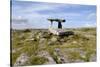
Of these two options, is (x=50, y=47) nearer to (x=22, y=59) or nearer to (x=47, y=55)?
(x=47, y=55)

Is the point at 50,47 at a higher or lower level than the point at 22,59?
higher

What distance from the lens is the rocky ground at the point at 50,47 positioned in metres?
1.99

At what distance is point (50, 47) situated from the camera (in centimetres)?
210

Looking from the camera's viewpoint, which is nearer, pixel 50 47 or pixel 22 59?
pixel 22 59

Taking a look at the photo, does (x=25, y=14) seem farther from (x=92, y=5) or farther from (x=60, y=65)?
(x=92, y=5)

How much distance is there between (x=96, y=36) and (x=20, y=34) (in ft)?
3.13

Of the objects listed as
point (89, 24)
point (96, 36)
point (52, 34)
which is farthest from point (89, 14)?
point (52, 34)

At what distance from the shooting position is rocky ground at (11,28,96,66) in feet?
6.54

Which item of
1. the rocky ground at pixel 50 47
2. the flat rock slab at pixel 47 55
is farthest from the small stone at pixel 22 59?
the flat rock slab at pixel 47 55

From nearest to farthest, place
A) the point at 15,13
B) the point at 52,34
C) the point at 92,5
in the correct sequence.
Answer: the point at 15,13, the point at 52,34, the point at 92,5

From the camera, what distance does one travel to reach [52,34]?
6.93 feet

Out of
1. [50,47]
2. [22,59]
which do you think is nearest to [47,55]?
[50,47]

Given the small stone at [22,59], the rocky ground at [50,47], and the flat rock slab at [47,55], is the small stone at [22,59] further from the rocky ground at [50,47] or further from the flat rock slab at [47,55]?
the flat rock slab at [47,55]

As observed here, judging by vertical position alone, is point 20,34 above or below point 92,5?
below
